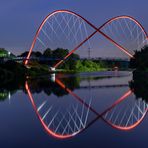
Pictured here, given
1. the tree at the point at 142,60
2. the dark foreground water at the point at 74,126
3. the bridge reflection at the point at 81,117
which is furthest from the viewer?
the tree at the point at 142,60

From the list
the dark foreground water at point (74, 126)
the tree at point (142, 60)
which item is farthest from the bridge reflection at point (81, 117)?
the tree at point (142, 60)

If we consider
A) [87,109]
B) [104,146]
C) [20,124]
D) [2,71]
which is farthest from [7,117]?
[2,71]

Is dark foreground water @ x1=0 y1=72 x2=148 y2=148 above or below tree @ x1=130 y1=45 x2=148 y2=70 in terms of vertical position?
below

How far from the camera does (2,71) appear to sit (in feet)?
216

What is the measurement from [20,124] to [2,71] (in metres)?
52.6

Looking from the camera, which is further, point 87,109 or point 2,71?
point 2,71

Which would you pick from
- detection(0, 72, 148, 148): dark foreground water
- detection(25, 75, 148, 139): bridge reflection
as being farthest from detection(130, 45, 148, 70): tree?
detection(0, 72, 148, 148): dark foreground water

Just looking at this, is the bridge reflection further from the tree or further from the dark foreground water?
the tree

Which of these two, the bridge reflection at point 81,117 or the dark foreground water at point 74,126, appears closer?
the dark foreground water at point 74,126

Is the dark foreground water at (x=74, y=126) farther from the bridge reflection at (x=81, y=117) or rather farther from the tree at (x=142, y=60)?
the tree at (x=142, y=60)

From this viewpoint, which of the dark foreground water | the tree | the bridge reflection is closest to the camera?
the dark foreground water

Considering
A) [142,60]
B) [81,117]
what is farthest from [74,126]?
[142,60]

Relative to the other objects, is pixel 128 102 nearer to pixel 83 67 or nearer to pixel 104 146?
pixel 104 146

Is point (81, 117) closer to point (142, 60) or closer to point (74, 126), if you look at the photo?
point (74, 126)
